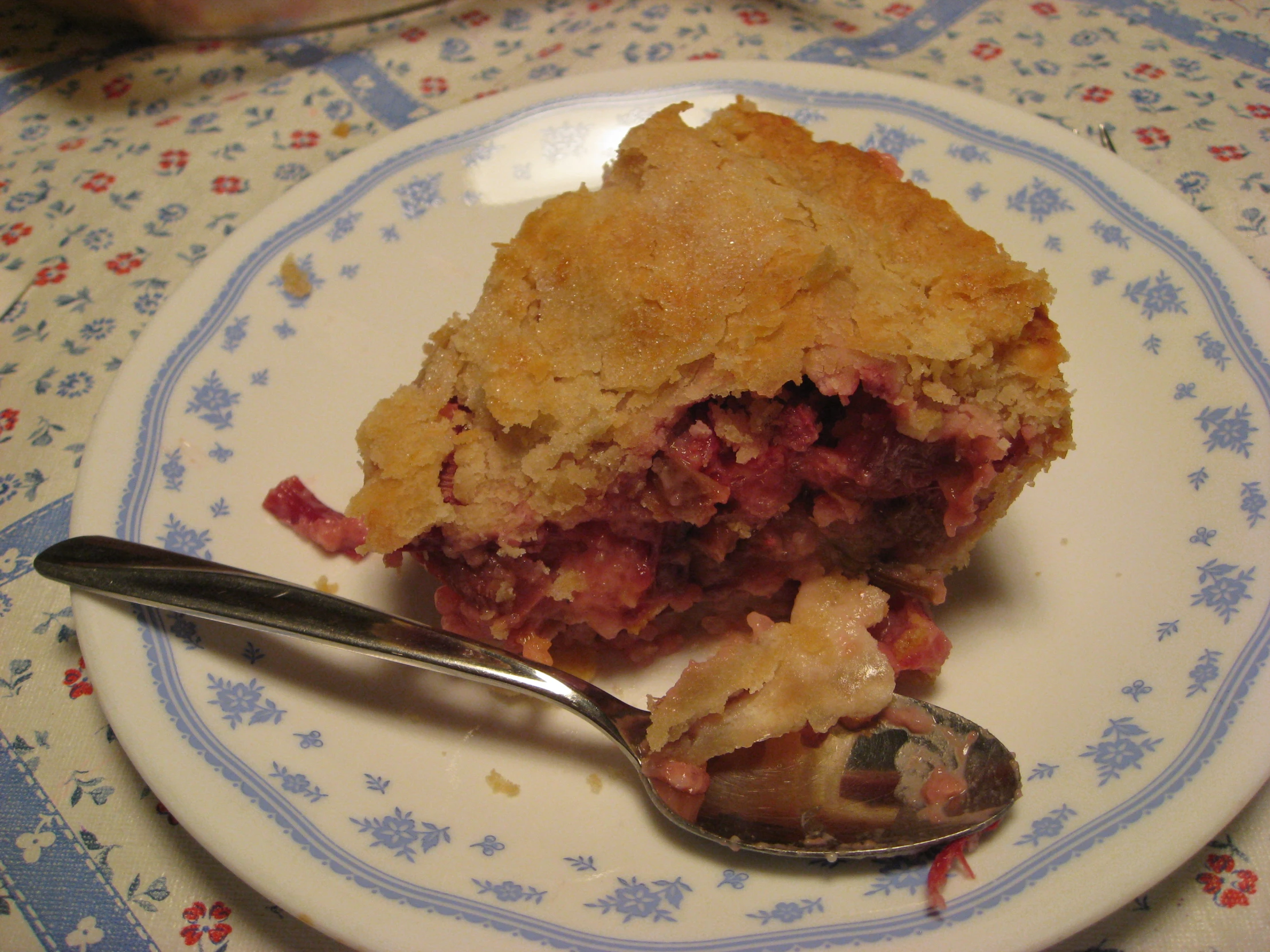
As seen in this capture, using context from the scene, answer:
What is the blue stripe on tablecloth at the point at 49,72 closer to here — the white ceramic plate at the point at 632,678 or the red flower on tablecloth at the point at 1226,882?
the white ceramic plate at the point at 632,678

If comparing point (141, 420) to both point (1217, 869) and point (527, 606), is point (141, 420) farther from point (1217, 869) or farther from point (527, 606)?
point (1217, 869)

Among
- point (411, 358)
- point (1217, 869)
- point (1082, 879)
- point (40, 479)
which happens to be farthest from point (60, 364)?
point (1217, 869)

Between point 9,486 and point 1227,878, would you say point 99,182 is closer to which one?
point 9,486

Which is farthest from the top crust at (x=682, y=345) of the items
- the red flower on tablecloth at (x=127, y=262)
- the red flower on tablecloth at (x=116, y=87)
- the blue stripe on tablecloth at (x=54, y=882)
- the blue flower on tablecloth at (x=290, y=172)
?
the red flower on tablecloth at (x=116, y=87)

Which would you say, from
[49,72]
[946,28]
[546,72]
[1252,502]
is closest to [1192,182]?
[946,28]

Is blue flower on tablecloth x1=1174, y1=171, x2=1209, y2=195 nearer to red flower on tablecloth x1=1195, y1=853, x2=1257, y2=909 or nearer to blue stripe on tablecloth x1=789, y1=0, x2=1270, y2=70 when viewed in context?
blue stripe on tablecloth x1=789, y1=0, x2=1270, y2=70

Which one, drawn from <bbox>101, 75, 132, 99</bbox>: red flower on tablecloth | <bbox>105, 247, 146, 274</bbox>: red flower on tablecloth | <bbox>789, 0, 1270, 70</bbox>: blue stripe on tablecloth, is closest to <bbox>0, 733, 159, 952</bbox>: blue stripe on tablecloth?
<bbox>105, 247, 146, 274</bbox>: red flower on tablecloth

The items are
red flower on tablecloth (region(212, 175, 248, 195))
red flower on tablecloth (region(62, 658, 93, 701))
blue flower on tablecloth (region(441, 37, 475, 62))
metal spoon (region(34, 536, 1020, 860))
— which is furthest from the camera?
blue flower on tablecloth (region(441, 37, 475, 62))
